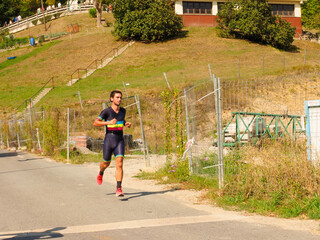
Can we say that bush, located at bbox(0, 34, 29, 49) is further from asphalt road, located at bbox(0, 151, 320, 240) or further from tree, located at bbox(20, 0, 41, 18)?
asphalt road, located at bbox(0, 151, 320, 240)

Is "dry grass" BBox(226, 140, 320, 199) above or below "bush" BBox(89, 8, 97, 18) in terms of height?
below

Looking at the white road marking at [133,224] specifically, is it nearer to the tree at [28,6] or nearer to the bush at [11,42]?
the bush at [11,42]

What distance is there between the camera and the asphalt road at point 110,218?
610 centimetres

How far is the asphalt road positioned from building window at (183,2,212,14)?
55882 mm

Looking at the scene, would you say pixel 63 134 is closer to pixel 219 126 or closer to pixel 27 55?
pixel 219 126

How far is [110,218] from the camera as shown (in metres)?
7.16

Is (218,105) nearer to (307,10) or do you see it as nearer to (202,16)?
(202,16)

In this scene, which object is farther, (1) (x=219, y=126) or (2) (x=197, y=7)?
(2) (x=197, y=7)

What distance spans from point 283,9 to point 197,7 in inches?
479

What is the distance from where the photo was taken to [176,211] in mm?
7590

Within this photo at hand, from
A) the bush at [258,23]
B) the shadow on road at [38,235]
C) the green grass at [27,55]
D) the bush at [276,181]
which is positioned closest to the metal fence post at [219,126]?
the bush at [276,181]

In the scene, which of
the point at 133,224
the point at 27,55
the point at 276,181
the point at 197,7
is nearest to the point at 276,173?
the point at 276,181

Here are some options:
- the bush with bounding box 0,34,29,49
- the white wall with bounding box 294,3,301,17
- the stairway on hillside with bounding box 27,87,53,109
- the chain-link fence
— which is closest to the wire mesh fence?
the chain-link fence

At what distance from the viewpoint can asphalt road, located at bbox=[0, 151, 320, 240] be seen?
6.10m
